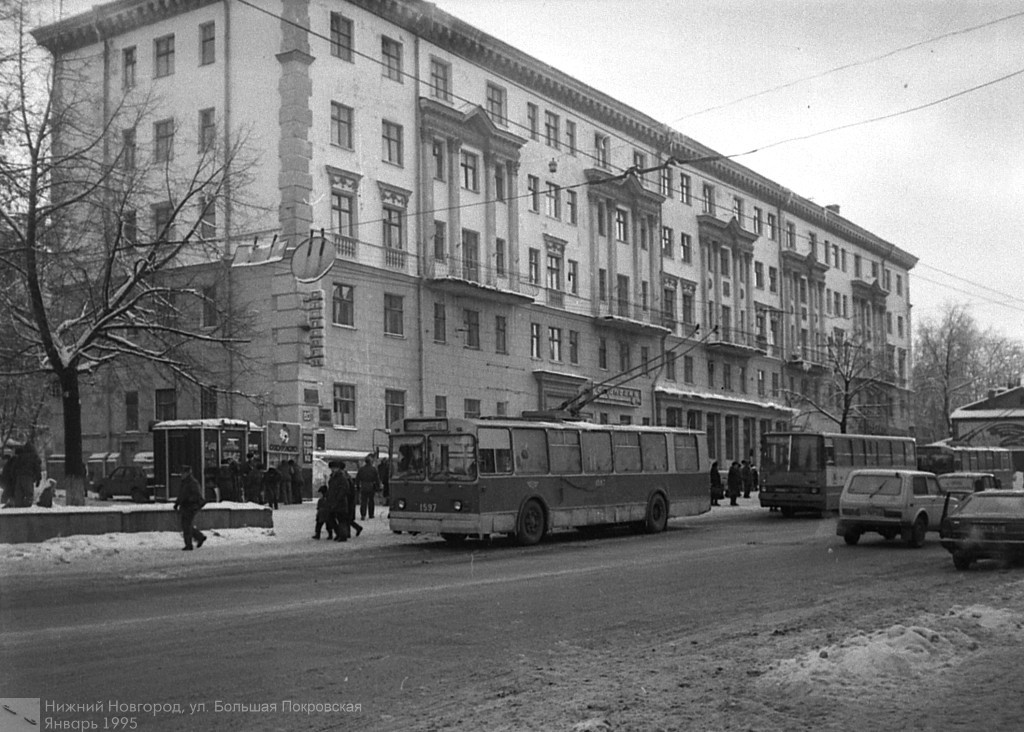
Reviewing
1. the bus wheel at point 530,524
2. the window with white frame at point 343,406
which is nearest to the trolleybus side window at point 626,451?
the bus wheel at point 530,524

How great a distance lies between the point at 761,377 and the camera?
245 feet

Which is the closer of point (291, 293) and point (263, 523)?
point (263, 523)

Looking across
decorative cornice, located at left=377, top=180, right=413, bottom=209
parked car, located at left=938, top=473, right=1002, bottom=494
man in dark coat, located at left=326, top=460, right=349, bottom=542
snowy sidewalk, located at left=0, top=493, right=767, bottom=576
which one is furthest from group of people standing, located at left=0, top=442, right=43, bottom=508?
parked car, located at left=938, top=473, right=1002, bottom=494

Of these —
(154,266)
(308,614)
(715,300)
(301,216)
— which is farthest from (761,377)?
(308,614)

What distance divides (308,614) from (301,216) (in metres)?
27.9

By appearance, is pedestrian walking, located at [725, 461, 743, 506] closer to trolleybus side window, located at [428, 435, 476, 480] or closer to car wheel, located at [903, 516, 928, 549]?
car wheel, located at [903, 516, 928, 549]

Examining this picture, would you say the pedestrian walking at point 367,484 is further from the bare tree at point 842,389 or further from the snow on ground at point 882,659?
the bare tree at point 842,389

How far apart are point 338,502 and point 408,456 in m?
2.10

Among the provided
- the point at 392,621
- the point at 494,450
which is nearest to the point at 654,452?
the point at 494,450

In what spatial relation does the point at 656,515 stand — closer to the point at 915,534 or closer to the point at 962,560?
the point at 915,534

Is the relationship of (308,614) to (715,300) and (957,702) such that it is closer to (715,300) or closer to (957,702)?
(957,702)

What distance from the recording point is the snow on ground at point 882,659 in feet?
28.9

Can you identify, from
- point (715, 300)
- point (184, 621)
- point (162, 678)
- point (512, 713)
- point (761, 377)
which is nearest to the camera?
point (512, 713)

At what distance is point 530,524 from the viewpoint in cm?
2486
